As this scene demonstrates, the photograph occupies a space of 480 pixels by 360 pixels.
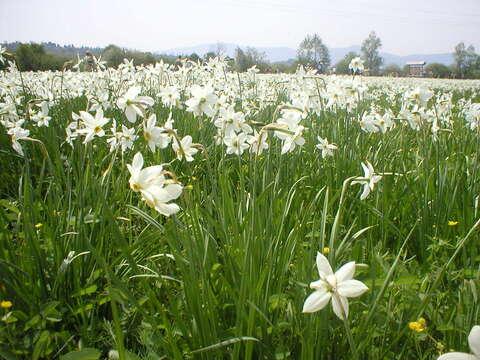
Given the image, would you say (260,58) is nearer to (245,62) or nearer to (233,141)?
(245,62)

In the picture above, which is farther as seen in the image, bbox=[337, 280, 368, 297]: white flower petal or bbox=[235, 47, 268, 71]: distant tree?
bbox=[235, 47, 268, 71]: distant tree

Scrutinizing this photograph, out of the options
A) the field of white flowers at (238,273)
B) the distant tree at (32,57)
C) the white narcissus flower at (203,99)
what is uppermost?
the distant tree at (32,57)

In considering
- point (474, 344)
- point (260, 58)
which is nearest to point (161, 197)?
A: point (474, 344)

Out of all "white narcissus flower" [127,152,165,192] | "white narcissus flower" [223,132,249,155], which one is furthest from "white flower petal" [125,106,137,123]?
"white narcissus flower" [127,152,165,192]

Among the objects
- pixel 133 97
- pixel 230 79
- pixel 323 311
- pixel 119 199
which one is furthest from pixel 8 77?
pixel 323 311

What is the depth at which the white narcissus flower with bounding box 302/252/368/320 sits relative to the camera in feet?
2.97

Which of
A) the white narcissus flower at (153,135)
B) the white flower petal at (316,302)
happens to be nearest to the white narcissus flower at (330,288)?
the white flower petal at (316,302)

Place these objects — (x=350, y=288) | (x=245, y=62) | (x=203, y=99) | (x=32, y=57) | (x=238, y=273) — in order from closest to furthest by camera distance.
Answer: (x=350, y=288)
(x=238, y=273)
(x=203, y=99)
(x=32, y=57)
(x=245, y=62)

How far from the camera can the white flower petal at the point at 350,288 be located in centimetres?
89

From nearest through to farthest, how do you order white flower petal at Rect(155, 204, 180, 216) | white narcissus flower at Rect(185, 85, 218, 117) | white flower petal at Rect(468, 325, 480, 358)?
white flower petal at Rect(468, 325, 480, 358), white flower petal at Rect(155, 204, 180, 216), white narcissus flower at Rect(185, 85, 218, 117)

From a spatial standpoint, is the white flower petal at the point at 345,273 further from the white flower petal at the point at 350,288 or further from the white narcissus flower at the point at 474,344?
the white narcissus flower at the point at 474,344

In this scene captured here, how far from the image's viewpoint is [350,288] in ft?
2.95

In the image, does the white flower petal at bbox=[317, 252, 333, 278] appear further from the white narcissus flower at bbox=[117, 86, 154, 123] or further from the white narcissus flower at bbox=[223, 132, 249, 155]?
the white narcissus flower at bbox=[223, 132, 249, 155]

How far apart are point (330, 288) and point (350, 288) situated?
0.05 metres
